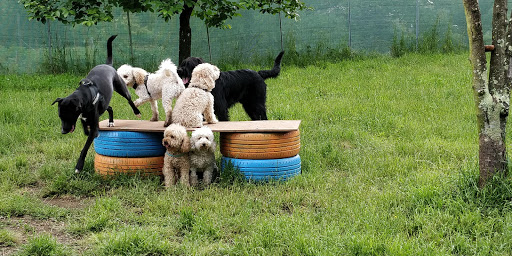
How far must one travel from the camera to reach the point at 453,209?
4.09 metres

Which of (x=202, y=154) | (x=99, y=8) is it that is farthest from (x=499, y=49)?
(x=99, y=8)

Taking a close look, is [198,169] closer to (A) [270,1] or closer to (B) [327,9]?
(A) [270,1]

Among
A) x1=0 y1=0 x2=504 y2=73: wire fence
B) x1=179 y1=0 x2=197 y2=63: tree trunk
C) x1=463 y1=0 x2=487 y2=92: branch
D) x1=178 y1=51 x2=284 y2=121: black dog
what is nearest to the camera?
x1=463 y1=0 x2=487 y2=92: branch

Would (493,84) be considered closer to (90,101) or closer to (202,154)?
(202,154)

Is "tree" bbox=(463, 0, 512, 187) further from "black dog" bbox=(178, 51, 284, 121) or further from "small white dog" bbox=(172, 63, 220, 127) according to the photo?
"black dog" bbox=(178, 51, 284, 121)

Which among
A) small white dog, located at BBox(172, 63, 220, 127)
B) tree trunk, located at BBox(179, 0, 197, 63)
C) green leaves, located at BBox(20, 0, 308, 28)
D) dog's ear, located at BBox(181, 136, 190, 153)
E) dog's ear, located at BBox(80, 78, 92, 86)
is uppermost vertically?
green leaves, located at BBox(20, 0, 308, 28)

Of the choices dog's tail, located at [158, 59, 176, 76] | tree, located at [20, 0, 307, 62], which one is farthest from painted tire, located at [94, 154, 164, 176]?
tree, located at [20, 0, 307, 62]

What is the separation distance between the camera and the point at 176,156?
5.12 metres

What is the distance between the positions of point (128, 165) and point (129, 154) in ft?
0.42

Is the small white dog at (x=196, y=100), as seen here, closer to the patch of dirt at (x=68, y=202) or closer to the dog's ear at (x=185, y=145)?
the dog's ear at (x=185, y=145)

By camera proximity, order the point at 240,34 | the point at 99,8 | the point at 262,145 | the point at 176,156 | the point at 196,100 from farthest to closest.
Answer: the point at 240,34
the point at 99,8
the point at 196,100
the point at 262,145
the point at 176,156

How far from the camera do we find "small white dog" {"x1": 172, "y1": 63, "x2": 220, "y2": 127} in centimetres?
536

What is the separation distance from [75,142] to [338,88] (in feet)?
19.3

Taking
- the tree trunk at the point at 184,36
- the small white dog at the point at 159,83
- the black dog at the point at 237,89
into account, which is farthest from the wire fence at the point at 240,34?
the small white dog at the point at 159,83
